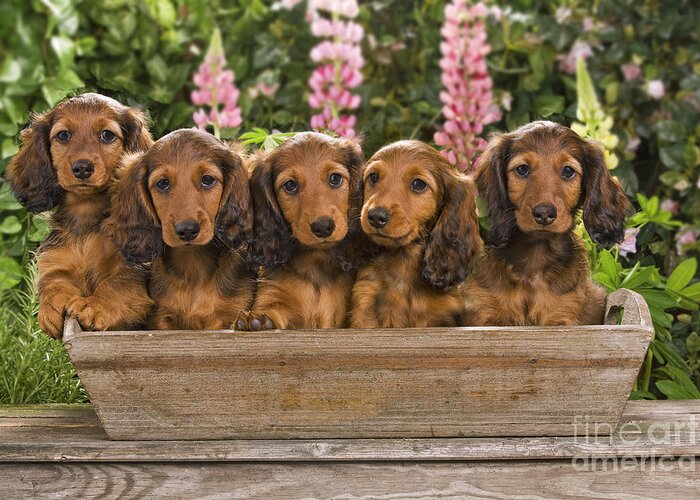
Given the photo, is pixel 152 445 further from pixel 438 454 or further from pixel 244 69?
pixel 244 69

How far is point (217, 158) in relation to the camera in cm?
304

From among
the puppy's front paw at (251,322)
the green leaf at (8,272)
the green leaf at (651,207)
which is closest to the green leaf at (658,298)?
the green leaf at (651,207)

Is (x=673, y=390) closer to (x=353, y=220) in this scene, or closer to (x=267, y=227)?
(x=353, y=220)

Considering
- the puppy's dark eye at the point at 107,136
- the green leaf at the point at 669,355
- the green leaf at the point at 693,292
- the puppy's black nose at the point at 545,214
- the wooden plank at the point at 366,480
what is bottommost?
the green leaf at the point at 669,355

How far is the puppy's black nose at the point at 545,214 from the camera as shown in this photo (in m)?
3.03

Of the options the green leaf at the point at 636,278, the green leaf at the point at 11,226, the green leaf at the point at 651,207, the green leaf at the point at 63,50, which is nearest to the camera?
the green leaf at the point at 636,278

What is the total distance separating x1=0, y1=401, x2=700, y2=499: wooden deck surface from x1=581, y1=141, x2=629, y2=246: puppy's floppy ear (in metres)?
0.65

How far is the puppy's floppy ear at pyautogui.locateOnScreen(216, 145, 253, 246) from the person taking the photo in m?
3.04

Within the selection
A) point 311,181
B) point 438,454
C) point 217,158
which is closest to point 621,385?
point 438,454

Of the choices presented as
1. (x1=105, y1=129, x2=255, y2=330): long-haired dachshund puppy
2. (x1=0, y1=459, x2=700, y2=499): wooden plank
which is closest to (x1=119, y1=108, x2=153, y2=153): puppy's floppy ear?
(x1=105, y1=129, x2=255, y2=330): long-haired dachshund puppy

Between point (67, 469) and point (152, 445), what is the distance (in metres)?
0.27

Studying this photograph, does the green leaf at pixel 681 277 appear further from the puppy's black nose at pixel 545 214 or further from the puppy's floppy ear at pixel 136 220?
the puppy's floppy ear at pixel 136 220

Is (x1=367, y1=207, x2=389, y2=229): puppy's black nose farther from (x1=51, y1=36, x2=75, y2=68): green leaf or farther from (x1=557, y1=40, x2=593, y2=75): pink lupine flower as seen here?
(x1=557, y1=40, x2=593, y2=75): pink lupine flower

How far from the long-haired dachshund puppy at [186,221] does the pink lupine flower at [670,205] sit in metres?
3.00
